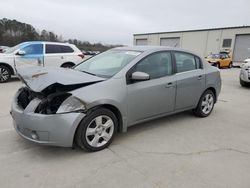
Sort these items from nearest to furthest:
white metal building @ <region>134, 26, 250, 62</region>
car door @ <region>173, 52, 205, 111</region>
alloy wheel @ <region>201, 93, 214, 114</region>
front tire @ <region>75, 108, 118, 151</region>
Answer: front tire @ <region>75, 108, 118, 151</region>
car door @ <region>173, 52, 205, 111</region>
alloy wheel @ <region>201, 93, 214, 114</region>
white metal building @ <region>134, 26, 250, 62</region>

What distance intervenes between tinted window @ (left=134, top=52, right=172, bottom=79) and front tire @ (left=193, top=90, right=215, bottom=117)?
4.12 feet

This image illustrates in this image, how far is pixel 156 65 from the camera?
4098 mm

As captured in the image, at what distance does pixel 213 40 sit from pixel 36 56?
→ 29.8 metres

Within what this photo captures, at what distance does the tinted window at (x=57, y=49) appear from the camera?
386 inches

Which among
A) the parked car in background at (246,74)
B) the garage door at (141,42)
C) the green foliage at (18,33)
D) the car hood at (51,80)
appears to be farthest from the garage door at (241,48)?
the car hood at (51,80)

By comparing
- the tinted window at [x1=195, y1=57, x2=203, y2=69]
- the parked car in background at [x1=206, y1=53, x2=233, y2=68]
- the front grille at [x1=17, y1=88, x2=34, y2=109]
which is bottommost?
the parked car in background at [x1=206, y1=53, x2=233, y2=68]

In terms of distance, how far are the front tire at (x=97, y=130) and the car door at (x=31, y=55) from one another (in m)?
7.03

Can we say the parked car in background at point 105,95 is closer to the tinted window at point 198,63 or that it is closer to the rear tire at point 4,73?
the tinted window at point 198,63

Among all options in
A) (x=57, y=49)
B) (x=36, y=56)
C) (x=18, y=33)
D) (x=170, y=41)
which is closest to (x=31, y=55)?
(x=36, y=56)

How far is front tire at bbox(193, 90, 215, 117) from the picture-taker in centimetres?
500

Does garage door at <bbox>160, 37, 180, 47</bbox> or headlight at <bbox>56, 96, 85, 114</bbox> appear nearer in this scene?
headlight at <bbox>56, 96, 85, 114</bbox>

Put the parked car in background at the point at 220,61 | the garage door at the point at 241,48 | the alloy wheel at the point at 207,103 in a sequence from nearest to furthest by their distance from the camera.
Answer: the alloy wheel at the point at 207,103, the parked car in background at the point at 220,61, the garage door at the point at 241,48

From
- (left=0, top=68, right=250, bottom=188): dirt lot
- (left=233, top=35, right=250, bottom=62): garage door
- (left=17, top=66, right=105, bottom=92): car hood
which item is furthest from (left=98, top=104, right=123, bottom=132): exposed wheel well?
(left=233, top=35, right=250, bottom=62): garage door

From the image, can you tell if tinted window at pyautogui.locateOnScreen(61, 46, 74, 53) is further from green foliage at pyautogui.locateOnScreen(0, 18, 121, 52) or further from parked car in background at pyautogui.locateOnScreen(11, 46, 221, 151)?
green foliage at pyautogui.locateOnScreen(0, 18, 121, 52)
